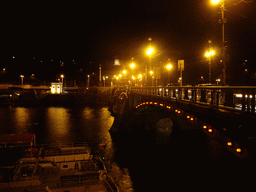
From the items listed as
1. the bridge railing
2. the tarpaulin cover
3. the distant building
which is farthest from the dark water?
the distant building

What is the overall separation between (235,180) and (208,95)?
8.45 m

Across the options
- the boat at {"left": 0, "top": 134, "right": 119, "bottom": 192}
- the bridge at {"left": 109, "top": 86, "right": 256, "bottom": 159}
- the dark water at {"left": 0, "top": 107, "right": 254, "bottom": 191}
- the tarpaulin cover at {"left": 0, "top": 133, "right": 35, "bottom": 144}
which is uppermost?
the bridge at {"left": 109, "top": 86, "right": 256, "bottom": 159}

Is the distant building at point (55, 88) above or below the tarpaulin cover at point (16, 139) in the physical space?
above

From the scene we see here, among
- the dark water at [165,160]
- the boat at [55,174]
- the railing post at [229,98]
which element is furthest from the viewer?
the dark water at [165,160]

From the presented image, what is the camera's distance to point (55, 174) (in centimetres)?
1545

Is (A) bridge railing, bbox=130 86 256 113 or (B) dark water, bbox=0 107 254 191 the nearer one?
(A) bridge railing, bbox=130 86 256 113

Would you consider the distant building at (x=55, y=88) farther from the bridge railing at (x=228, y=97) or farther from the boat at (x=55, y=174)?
the bridge railing at (x=228, y=97)

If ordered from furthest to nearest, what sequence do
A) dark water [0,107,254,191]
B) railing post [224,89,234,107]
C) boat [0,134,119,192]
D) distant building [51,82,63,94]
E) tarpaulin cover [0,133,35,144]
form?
distant building [51,82,63,94]
tarpaulin cover [0,133,35,144]
dark water [0,107,254,191]
boat [0,134,119,192]
railing post [224,89,234,107]

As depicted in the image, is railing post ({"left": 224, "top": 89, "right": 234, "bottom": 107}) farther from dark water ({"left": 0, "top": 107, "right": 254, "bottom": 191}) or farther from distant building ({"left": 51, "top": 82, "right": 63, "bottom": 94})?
distant building ({"left": 51, "top": 82, "right": 63, "bottom": 94})

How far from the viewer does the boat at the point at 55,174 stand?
13828mm

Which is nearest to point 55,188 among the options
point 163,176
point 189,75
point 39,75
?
point 163,176

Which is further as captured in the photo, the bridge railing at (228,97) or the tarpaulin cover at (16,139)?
the tarpaulin cover at (16,139)

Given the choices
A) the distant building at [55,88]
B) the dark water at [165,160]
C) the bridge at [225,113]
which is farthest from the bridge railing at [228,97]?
the distant building at [55,88]

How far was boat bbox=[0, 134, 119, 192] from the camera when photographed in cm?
1383
